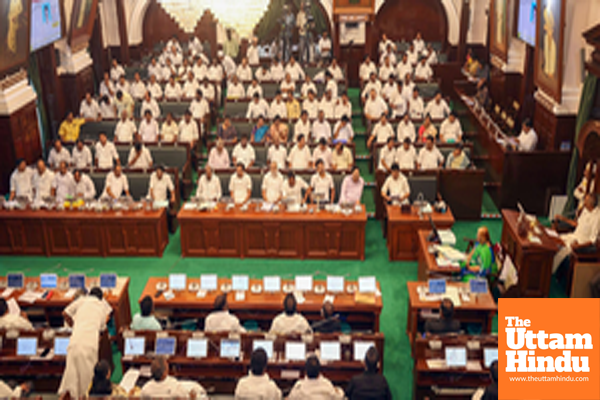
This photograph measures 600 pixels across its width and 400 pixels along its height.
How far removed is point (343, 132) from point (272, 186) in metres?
2.97

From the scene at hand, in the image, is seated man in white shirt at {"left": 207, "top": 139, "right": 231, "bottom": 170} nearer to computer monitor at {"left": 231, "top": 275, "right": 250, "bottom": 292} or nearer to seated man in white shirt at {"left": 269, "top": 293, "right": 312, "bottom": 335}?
computer monitor at {"left": 231, "top": 275, "right": 250, "bottom": 292}

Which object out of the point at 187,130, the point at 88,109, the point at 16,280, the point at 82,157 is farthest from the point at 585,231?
the point at 88,109

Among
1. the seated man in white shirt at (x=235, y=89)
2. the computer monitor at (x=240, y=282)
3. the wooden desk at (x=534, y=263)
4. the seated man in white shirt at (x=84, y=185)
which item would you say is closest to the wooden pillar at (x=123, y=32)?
the seated man in white shirt at (x=235, y=89)

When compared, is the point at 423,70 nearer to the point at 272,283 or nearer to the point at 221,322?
the point at 272,283

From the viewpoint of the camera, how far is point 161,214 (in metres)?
9.84

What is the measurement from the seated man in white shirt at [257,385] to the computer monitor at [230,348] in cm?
78

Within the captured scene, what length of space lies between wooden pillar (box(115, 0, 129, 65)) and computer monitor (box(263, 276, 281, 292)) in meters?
14.2

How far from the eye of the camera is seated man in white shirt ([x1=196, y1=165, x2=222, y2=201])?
10379mm

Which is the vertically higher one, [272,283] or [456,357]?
[272,283]

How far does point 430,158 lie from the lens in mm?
11141

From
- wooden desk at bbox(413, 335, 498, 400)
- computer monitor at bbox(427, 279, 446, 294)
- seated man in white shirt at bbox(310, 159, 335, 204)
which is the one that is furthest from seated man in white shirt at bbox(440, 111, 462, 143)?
wooden desk at bbox(413, 335, 498, 400)

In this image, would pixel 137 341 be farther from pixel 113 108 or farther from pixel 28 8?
pixel 113 108

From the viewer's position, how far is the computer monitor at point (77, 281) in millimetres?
7719

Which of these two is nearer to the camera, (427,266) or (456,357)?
(456,357)
